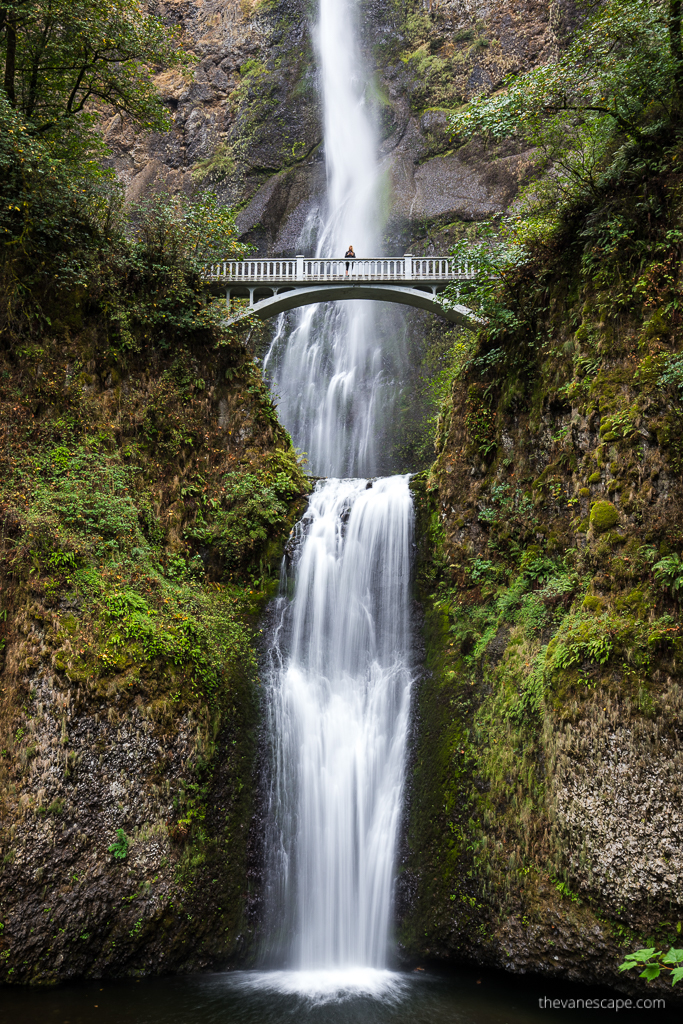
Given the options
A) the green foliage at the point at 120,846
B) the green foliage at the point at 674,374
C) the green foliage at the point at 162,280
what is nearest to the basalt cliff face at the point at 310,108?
the green foliage at the point at 162,280

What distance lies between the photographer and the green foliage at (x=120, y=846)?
715cm

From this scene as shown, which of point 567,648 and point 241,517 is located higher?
point 241,517

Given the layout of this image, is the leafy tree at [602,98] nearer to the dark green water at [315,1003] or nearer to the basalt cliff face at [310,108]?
the dark green water at [315,1003]

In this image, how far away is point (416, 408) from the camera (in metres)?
21.5

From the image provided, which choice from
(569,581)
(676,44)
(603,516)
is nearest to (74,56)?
(676,44)

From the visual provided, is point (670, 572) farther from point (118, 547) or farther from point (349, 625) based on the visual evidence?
point (118, 547)

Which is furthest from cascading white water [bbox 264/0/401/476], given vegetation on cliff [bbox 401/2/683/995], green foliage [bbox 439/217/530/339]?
vegetation on cliff [bbox 401/2/683/995]

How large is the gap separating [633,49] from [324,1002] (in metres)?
12.3

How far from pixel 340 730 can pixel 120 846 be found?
3375mm

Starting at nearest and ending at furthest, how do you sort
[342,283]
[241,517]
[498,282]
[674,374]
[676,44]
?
[674,374]
[676,44]
[498,282]
[241,517]
[342,283]

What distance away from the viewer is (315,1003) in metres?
6.62

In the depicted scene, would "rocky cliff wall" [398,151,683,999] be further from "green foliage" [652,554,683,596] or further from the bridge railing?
the bridge railing

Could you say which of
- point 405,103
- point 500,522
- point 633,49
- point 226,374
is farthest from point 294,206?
point 500,522

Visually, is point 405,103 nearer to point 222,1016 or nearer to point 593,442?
point 593,442
